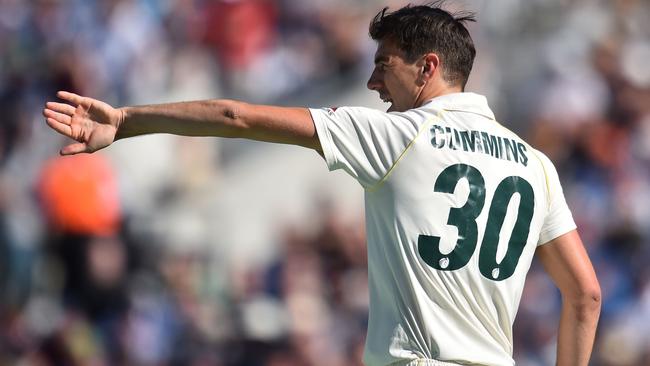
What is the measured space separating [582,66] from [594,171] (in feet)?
4.00

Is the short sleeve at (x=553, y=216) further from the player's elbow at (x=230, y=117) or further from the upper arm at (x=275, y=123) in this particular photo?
the player's elbow at (x=230, y=117)

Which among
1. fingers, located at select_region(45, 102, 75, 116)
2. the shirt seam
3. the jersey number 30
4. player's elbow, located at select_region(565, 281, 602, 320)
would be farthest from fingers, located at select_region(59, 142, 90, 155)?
player's elbow, located at select_region(565, 281, 602, 320)

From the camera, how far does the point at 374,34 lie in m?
4.37

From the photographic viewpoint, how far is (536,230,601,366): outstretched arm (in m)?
4.32

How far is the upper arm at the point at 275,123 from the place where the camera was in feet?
12.5

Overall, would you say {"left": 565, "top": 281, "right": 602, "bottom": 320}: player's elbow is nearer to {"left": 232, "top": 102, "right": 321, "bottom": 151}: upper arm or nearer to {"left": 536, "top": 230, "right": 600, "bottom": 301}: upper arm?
{"left": 536, "top": 230, "right": 600, "bottom": 301}: upper arm

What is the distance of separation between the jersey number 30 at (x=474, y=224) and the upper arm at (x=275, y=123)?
488 mm

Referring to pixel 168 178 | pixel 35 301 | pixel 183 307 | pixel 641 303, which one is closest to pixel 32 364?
pixel 35 301

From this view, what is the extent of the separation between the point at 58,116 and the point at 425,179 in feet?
4.08

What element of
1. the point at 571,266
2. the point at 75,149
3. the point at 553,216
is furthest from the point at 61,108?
the point at 571,266

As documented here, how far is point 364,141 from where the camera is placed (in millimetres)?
3963

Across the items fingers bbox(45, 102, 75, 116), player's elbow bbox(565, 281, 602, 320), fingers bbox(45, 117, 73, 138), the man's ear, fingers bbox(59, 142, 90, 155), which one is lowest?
player's elbow bbox(565, 281, 602, 320)

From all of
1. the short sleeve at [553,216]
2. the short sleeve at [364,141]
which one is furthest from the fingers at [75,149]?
the short sleeve at [553,216]

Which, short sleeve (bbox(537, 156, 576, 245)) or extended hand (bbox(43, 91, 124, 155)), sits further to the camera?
short sleeve (bbox(537, 156, 576, 245))
